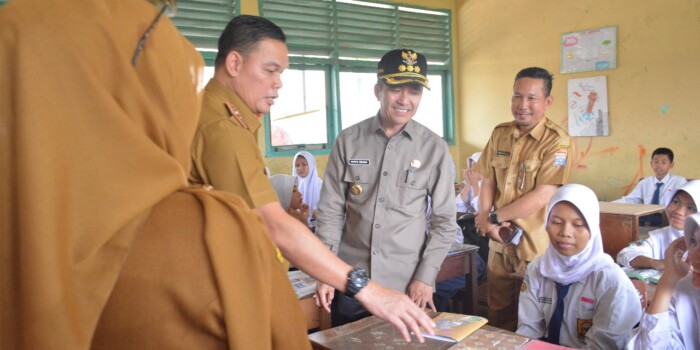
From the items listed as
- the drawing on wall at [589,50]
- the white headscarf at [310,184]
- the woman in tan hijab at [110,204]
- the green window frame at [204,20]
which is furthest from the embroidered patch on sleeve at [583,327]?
the drawing on wall at [589,50]

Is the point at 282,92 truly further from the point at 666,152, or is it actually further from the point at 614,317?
the point at 614,317

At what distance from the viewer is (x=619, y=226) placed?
3723 mm

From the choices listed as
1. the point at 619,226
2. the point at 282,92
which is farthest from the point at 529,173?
the point at 282,92

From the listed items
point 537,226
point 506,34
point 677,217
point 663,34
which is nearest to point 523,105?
point 537,226

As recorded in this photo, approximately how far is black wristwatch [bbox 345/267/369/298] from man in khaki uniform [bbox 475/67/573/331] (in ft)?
5.07

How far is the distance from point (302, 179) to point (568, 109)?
2870mm

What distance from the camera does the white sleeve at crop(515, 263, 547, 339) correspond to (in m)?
2.12

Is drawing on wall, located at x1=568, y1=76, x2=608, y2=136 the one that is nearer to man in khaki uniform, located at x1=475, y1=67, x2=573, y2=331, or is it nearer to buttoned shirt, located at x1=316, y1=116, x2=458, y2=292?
man in khaki uniform, located at x1=475, y1=67, x2=573, y2=331

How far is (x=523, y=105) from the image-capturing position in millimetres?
2621

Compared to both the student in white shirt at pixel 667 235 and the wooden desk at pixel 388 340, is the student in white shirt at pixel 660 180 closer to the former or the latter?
the student in white shirt at pixel 667 235

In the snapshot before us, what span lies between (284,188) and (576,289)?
250cm

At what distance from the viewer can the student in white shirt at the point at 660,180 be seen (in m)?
4.96

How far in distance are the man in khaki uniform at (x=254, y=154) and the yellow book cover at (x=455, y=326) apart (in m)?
0.36

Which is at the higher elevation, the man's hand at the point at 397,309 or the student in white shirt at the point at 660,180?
the student in white shirt at the point at 660,180
